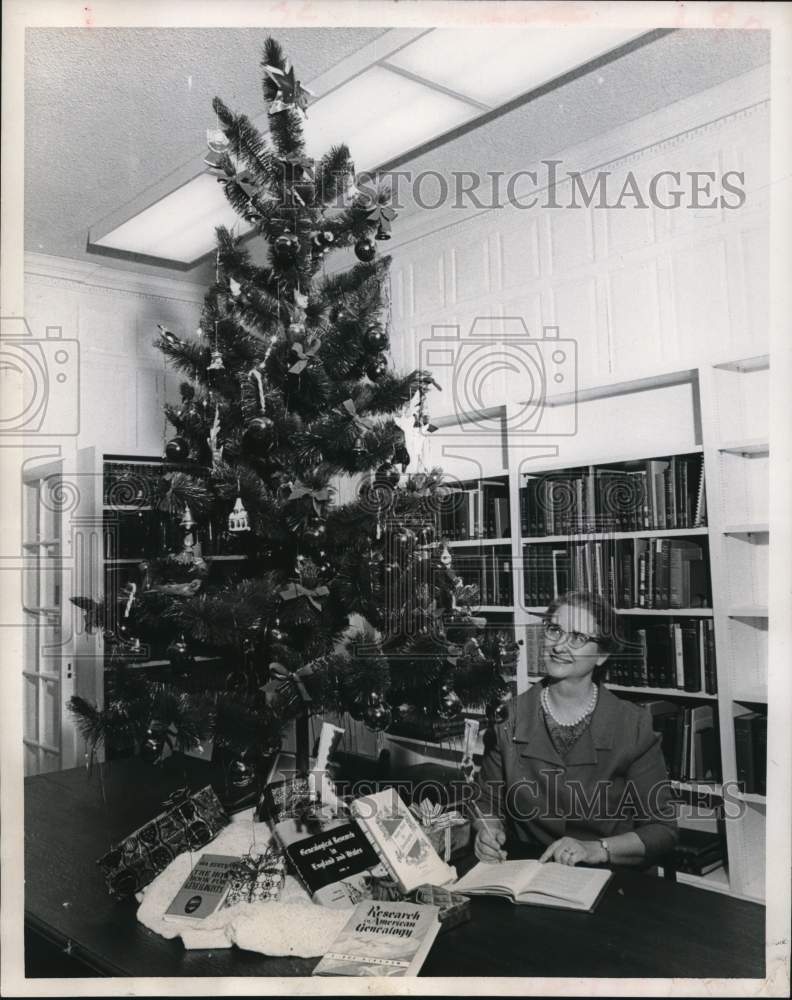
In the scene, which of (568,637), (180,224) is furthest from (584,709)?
(180,224)

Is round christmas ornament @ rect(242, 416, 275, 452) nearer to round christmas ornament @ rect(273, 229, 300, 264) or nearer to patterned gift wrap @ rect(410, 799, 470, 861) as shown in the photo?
round christmas ornament @ rect(273, 229, 300, 264)

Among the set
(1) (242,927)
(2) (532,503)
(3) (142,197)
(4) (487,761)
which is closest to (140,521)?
(3) (142,197)

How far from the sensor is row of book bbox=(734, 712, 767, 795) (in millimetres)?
2324

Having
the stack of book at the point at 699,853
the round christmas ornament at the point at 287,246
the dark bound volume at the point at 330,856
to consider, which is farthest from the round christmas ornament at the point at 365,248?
the stack of book at the point at 699,853

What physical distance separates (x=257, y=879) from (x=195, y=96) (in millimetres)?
2365

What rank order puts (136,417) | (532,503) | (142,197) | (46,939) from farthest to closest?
(136,417) < (142,197) < (532,503) < (46,939)

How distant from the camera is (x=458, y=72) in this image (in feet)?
Result: 7.64

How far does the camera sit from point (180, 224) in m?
3.17

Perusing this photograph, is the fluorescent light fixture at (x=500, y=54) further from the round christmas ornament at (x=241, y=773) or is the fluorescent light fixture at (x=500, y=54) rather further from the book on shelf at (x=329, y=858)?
the book on shelf at (x=329, y=858)

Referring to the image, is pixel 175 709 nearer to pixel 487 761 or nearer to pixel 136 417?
pixel 487 761

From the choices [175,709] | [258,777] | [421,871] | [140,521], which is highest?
[140,521]

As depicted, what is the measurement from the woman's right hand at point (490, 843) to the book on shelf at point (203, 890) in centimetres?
56

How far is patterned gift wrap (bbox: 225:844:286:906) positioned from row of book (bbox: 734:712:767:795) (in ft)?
4.68

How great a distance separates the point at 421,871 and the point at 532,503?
141 cm
